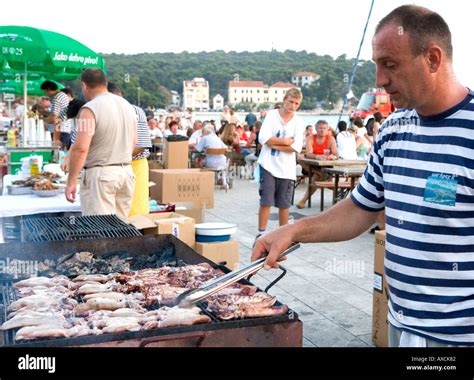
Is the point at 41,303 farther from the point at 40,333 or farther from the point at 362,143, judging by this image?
the point at 362,143

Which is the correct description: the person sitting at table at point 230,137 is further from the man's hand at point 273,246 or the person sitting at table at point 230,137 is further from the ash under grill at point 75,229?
the man's hand at point 273,246

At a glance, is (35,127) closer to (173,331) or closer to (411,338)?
(173,331)

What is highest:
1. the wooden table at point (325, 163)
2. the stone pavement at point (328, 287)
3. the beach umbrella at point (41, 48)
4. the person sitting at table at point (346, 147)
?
the beach umbrella at point (41, 48)

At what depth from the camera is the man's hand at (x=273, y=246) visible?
2221 mm

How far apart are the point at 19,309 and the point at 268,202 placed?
4966 millimetres

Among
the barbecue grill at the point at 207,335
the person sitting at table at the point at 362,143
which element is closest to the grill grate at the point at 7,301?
the barbecue grill at the point at 207,335

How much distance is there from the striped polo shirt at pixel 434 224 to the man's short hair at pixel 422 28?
22cm

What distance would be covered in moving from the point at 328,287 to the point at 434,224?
13.1 ft

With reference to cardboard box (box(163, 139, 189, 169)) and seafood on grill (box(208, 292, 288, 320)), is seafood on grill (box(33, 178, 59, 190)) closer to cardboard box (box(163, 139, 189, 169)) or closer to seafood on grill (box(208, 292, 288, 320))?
seafood on grill (box(208, 292, 288, 320))

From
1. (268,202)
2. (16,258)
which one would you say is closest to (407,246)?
(16,258)

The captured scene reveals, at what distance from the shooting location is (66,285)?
3.21 metres

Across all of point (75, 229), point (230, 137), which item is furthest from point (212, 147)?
point (75, 229)

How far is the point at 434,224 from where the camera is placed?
1.98 metres
